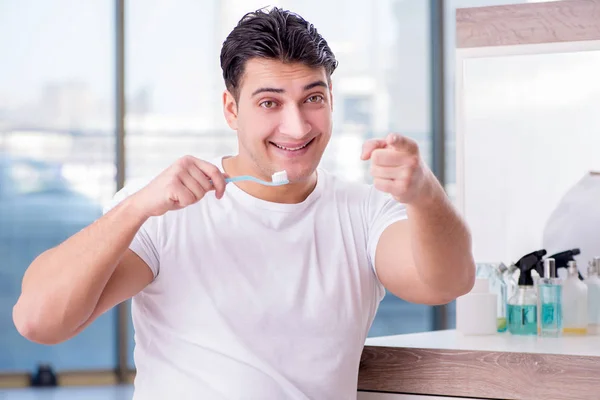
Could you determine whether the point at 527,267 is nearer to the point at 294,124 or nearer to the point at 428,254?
the point at 428,254

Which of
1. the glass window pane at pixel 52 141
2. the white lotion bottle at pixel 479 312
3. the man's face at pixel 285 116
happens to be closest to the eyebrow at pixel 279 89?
the man's face at pixel 285 116

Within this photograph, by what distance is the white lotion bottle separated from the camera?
6.64 feet

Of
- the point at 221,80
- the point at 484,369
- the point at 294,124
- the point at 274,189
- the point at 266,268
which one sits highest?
the point at 221,80

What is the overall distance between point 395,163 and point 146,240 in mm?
564

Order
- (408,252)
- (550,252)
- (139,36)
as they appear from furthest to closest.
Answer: (139,36) < (550,252) < (408,252)

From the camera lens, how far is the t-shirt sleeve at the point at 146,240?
1.53 metres

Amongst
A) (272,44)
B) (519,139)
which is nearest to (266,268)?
(272,44)

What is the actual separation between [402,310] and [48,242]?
85.8 inches

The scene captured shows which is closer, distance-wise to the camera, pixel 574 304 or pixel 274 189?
pixel 274 189

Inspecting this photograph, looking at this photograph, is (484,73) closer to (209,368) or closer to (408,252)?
(408,252)

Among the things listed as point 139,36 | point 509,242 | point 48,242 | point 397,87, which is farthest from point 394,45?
point 509,242

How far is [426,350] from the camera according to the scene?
1746 mm

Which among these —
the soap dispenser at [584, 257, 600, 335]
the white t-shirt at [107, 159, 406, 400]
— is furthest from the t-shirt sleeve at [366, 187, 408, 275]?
the soap dispenser at [584, 257, 600, 335]

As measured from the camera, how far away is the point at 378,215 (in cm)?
164
